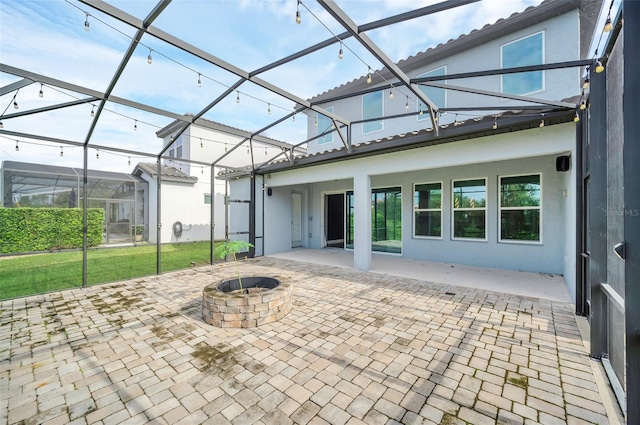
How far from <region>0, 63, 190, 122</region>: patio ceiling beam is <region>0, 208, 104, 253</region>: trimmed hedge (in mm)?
9701

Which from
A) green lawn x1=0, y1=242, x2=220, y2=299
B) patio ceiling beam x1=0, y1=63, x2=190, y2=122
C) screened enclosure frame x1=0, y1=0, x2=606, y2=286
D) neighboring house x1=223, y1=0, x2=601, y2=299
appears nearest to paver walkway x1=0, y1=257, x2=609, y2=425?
green lawn x1=0, y1=242, x2=220, y2=299

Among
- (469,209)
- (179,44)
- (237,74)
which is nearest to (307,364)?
(237,74)

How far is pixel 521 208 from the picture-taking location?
667 centimetres

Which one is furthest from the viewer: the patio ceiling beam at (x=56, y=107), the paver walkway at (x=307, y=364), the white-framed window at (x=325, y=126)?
the white-framed window at (x=325, y=126)

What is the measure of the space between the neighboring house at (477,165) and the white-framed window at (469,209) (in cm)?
3

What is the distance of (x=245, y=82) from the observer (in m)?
4.21

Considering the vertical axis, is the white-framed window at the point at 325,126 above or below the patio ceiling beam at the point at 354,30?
above

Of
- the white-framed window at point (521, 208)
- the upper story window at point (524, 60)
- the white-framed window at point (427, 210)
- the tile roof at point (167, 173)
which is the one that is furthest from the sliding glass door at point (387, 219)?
the tile roof at point (167, 173)

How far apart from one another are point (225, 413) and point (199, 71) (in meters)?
4.26

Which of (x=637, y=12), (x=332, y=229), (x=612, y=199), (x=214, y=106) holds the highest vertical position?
(x=214, y=106)

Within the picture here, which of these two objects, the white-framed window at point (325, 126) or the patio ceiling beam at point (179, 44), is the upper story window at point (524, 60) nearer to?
the white-framed window at point (325, 126)

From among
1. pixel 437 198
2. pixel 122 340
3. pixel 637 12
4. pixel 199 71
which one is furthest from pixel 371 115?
pixel 122 340

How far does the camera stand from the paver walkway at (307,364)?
Result: 208 centimetres

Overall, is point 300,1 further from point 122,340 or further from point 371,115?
point 371,115
